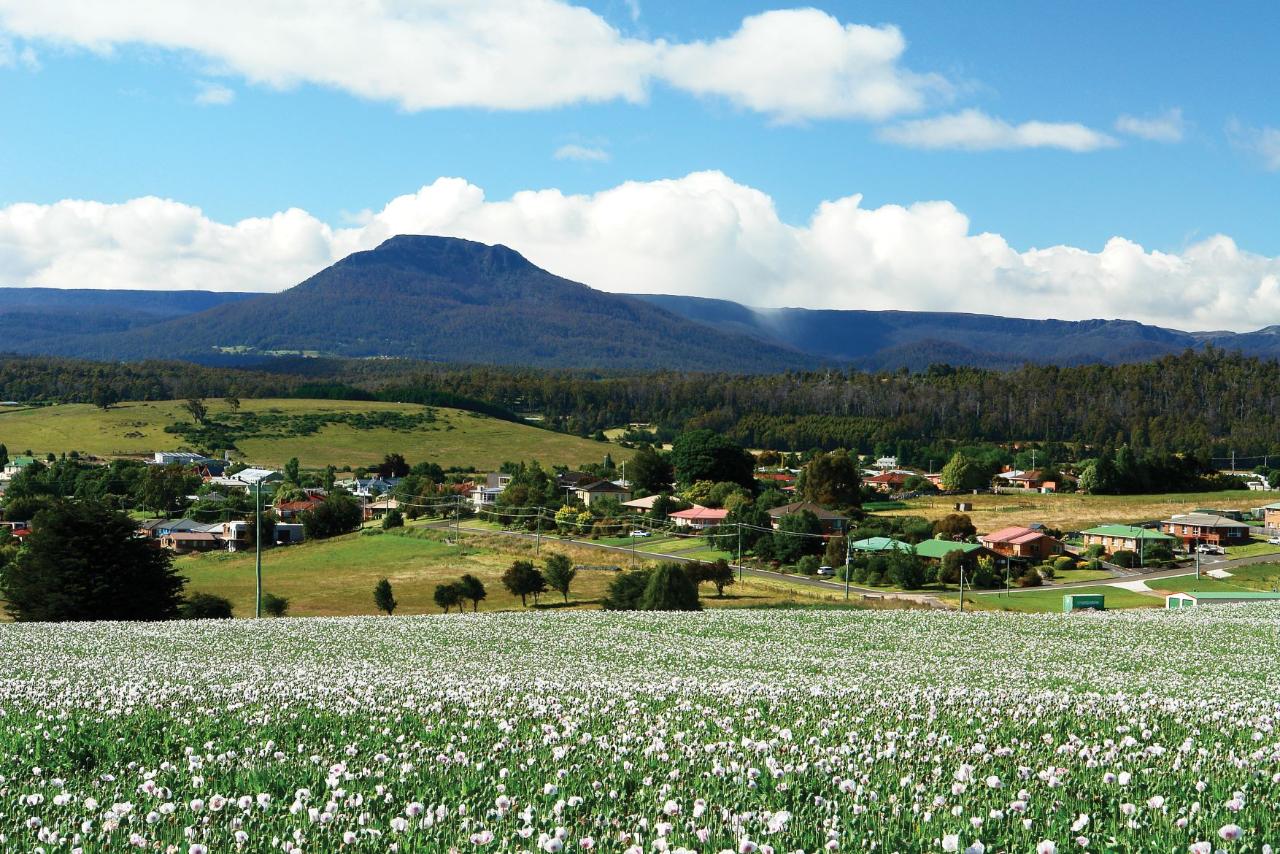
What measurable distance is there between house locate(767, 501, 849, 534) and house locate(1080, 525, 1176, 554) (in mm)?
20637

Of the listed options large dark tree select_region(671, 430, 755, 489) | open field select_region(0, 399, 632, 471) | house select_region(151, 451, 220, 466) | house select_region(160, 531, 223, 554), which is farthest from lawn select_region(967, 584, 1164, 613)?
house select_region(151, 451, 220, 466)

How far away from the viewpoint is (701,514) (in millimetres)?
107312

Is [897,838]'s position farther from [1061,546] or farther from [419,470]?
[419,470]

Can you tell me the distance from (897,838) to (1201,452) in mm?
205143

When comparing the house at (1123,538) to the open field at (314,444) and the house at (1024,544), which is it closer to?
the house at (1024,544)

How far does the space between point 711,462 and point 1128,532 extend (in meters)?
50.8

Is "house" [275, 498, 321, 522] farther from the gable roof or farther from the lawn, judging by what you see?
the lawn

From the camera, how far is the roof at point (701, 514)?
4176 inches

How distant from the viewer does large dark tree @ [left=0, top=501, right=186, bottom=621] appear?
156 ft

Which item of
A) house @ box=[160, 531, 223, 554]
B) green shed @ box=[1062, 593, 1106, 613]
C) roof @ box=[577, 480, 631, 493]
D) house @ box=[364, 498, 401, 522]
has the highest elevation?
green shed @ box=[1062, 593, 1106, 613]

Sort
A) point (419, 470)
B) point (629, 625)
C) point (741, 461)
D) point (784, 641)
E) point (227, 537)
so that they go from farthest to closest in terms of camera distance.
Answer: point (419, 470) < point (741, 461) < point (227, 537) < point (629, 625) < point (784, 641)

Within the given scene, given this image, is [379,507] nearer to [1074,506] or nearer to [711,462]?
[711,462]

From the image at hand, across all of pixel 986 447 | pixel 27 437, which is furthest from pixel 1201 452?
pixel 27 437

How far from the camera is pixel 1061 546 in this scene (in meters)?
92.3
